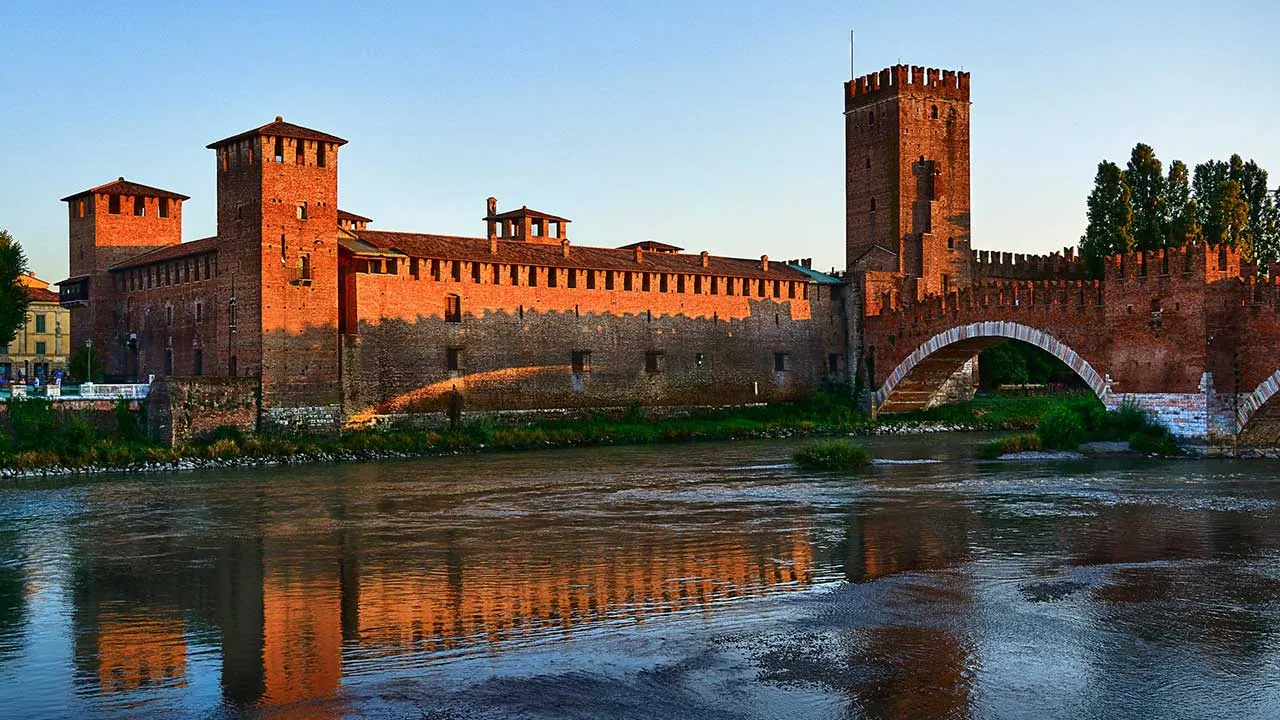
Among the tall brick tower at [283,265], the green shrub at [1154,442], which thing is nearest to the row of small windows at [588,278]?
the tall brick tower at [283,265]

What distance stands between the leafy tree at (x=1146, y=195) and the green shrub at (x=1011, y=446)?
1253 centimetres

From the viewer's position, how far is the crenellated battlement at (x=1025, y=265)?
44.2 meters

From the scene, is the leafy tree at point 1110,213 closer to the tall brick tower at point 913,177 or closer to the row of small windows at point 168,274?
the tall brick tower at point 913,177

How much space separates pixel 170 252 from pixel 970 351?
23302 millimetres

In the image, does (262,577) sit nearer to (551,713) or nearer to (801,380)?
(551,713)

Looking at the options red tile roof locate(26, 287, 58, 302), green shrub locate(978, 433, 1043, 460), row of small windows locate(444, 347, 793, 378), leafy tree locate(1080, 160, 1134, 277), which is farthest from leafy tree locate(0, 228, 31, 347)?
leafy tree locate(1080, 160, 1134, 277)

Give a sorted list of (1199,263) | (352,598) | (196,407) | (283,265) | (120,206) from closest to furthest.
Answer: (352,598)
(1199,263)
(196,407)
(283,265)
(120,206)

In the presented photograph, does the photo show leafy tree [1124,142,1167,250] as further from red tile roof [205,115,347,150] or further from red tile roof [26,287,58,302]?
red tile roof [26,287,58,302]

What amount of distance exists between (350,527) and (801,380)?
26.4 meters

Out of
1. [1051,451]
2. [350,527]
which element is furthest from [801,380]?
[350,527]

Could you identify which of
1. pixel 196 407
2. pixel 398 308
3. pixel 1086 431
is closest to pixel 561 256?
pixel 398 308

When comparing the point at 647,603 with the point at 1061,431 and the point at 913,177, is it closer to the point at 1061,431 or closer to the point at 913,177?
the point at 1061,431

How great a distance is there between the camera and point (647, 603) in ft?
36.7

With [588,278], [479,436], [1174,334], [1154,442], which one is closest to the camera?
[1154,442]
